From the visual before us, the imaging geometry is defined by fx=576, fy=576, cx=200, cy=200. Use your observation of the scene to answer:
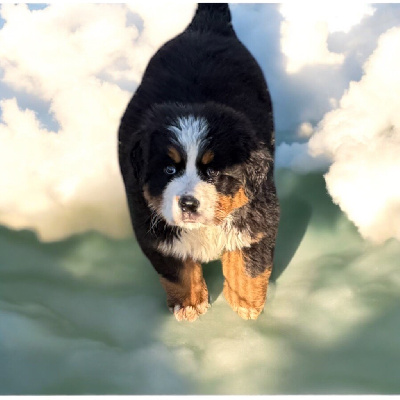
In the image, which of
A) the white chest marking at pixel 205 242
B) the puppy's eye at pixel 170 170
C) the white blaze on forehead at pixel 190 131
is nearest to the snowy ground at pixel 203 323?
the white chest marking at pixel 205 242

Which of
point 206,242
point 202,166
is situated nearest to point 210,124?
point 202,166

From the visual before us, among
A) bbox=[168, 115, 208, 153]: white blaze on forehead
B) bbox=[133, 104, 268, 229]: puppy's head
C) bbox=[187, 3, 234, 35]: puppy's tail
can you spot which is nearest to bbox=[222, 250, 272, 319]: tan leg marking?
bbox=[133, 104, 268, 229]: puppy's head

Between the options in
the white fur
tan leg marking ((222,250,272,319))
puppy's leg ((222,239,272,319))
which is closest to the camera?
the white fur

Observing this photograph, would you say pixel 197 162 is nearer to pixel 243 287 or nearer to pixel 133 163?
pixel 133 163

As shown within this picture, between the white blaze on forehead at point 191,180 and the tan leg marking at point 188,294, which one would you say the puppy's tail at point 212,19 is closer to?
the white blaze on forehead at point 191,180

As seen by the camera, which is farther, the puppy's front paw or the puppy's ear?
the puppy's front paw

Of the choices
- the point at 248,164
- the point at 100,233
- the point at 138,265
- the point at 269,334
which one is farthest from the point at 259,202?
the point at 100,233

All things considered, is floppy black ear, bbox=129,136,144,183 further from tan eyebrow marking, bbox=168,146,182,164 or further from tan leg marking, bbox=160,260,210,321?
tan leg marking, bbox=160,260,210,321
